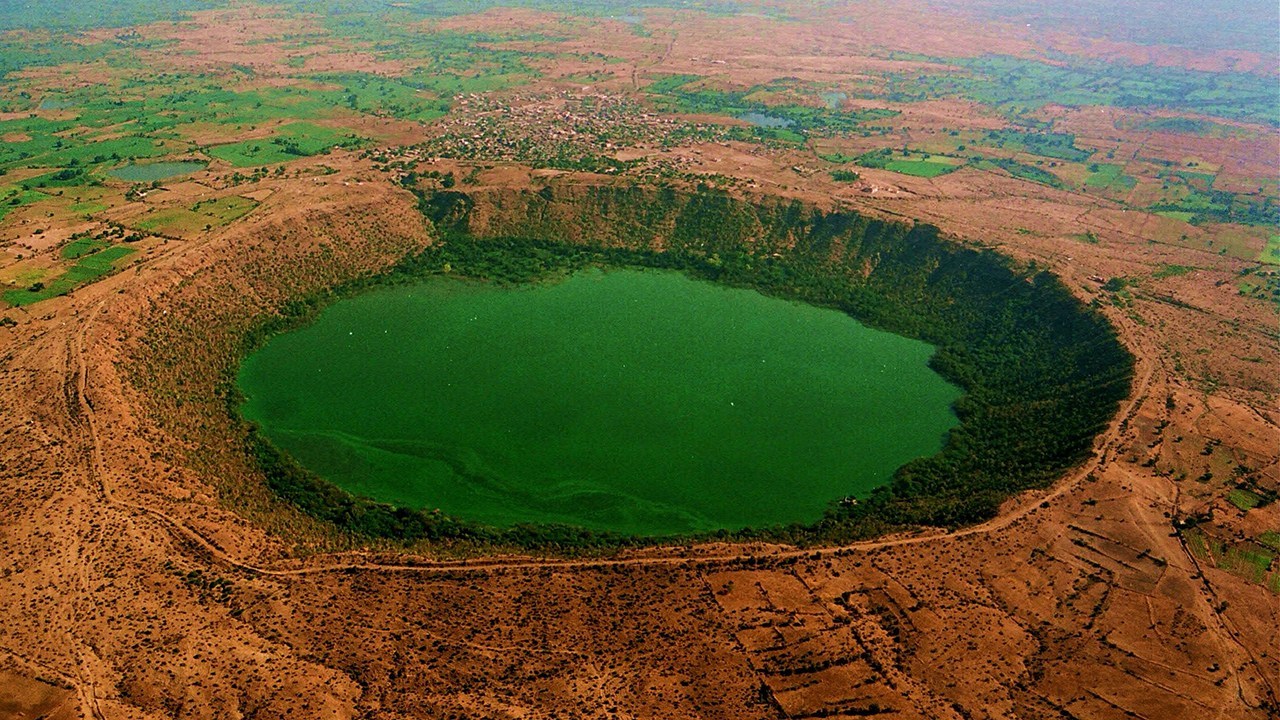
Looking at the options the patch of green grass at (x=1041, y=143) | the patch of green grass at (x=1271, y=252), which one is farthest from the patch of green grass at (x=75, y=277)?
the patch of green grass at (x=1041, y=143)

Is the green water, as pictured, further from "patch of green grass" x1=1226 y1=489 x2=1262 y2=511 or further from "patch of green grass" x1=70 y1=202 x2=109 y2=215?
"patch of green grass" x1=70 y1=202 x2=109 y2=215

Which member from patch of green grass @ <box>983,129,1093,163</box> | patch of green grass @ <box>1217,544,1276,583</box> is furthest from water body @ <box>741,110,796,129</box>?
patch of green grass @ <box>1217,544,1276,583</box>

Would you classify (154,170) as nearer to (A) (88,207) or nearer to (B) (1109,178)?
(A) (88,207)

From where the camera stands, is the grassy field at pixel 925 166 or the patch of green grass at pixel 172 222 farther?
the grassy field at pixel 925 166

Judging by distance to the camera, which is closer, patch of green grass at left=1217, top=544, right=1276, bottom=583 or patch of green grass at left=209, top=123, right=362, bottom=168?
patch of green grass at left=1217, top=544, right=1276, bottom=583

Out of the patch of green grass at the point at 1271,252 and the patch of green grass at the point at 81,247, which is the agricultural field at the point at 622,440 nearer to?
the patch of green grass at the point at 81,247
